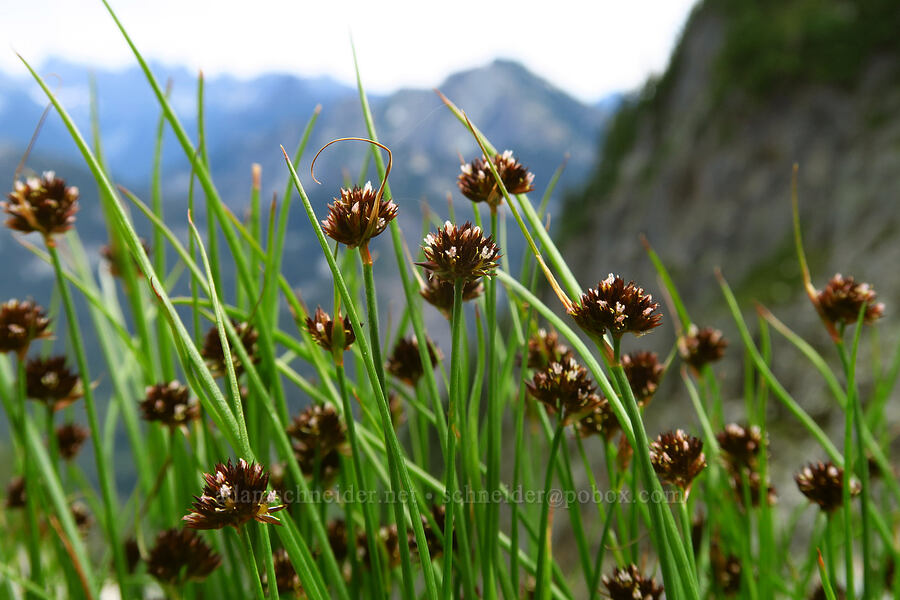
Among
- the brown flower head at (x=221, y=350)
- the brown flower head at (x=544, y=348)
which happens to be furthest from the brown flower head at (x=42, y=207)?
the brown flower head at (x=544, y=348)

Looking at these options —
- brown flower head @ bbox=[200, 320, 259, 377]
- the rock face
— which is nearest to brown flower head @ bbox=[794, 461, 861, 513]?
brown flower head @ bbox=[200, 320, 259, 377]

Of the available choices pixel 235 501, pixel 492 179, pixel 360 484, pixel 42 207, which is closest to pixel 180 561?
pixel 360 484

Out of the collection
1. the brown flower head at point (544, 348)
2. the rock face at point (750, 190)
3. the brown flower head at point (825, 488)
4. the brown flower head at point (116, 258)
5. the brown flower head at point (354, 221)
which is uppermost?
the rock face at point (750, 190)

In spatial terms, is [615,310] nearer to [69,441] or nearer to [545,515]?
[545,515]

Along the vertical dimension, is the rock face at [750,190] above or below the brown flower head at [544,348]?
above

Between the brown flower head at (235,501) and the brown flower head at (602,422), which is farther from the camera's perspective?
the brown flower head at (602,422)

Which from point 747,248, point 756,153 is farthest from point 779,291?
point 756,153

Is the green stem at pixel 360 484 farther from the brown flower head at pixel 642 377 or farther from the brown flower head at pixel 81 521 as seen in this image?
the brown flower head at pixel 81 521

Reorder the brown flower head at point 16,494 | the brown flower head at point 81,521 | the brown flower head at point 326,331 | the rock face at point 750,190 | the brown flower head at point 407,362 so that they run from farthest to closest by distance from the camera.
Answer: the rock face at point 750,190, the brown flower head at point 81,521, the brown flower head at point 16,494, the brown flower head at point 407,362, the brown flower head at point 326,331
